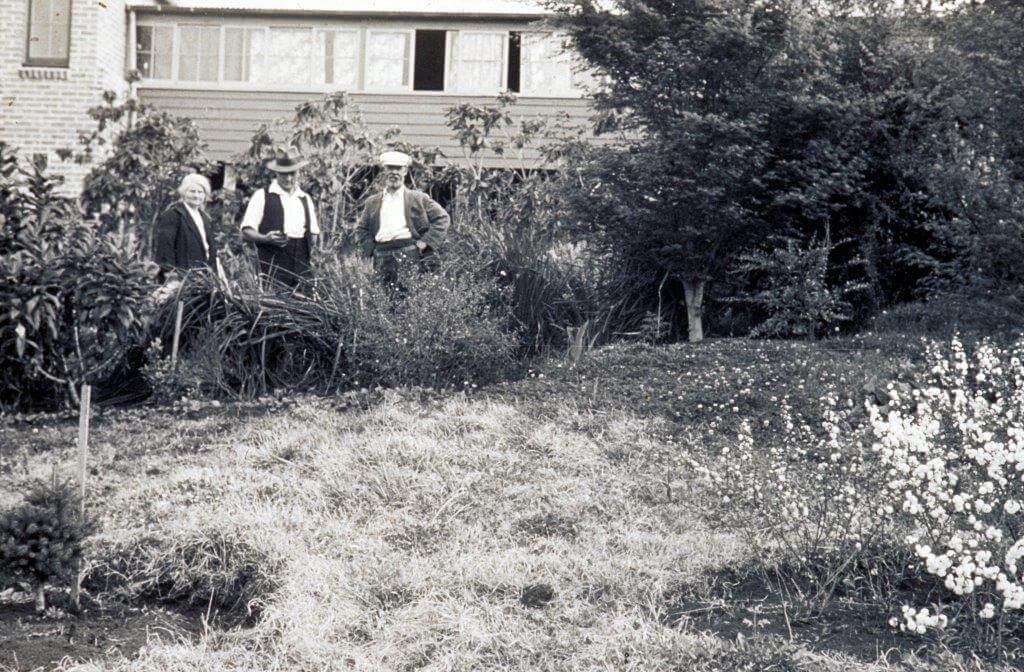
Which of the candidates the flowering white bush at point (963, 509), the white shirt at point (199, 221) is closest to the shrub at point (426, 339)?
the white shirt at point (199, 221)

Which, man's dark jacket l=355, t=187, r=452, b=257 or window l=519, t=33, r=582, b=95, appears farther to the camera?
window l=519, t=33, r=582, b=95

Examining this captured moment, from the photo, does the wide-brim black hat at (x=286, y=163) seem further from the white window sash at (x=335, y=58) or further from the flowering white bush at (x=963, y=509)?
the white window sash at (x=335, y=58)

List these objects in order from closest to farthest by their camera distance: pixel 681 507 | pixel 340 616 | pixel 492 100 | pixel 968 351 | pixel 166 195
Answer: pixel 340 616 → pixel 681 507 → pixel 968 351 → pixel 166 195 → pixel 492 100

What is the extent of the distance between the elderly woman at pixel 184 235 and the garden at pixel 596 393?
316 mm

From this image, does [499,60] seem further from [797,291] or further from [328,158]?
[797,291]

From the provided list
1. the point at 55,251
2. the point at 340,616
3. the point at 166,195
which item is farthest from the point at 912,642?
the point at 166,195

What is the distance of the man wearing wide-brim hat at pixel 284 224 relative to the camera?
8.55m

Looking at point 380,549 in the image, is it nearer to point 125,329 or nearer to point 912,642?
point 912,642

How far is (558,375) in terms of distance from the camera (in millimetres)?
7297

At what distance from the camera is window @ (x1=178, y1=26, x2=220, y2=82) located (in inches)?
680

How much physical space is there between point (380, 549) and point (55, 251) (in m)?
4.41

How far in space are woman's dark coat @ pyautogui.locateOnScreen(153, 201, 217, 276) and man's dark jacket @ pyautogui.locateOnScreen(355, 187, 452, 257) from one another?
1.26 meters

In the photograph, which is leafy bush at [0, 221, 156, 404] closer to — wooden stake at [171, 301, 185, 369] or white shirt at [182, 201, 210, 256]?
wooden stake at [171, 301, 185, 369]

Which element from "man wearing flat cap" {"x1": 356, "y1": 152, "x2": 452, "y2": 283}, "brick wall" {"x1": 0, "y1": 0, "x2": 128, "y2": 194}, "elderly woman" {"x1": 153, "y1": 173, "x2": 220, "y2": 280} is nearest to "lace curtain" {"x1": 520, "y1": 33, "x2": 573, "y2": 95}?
"brick wall" {"x1": 0, "y1": 0, "x2": 128, "y2": 194}
